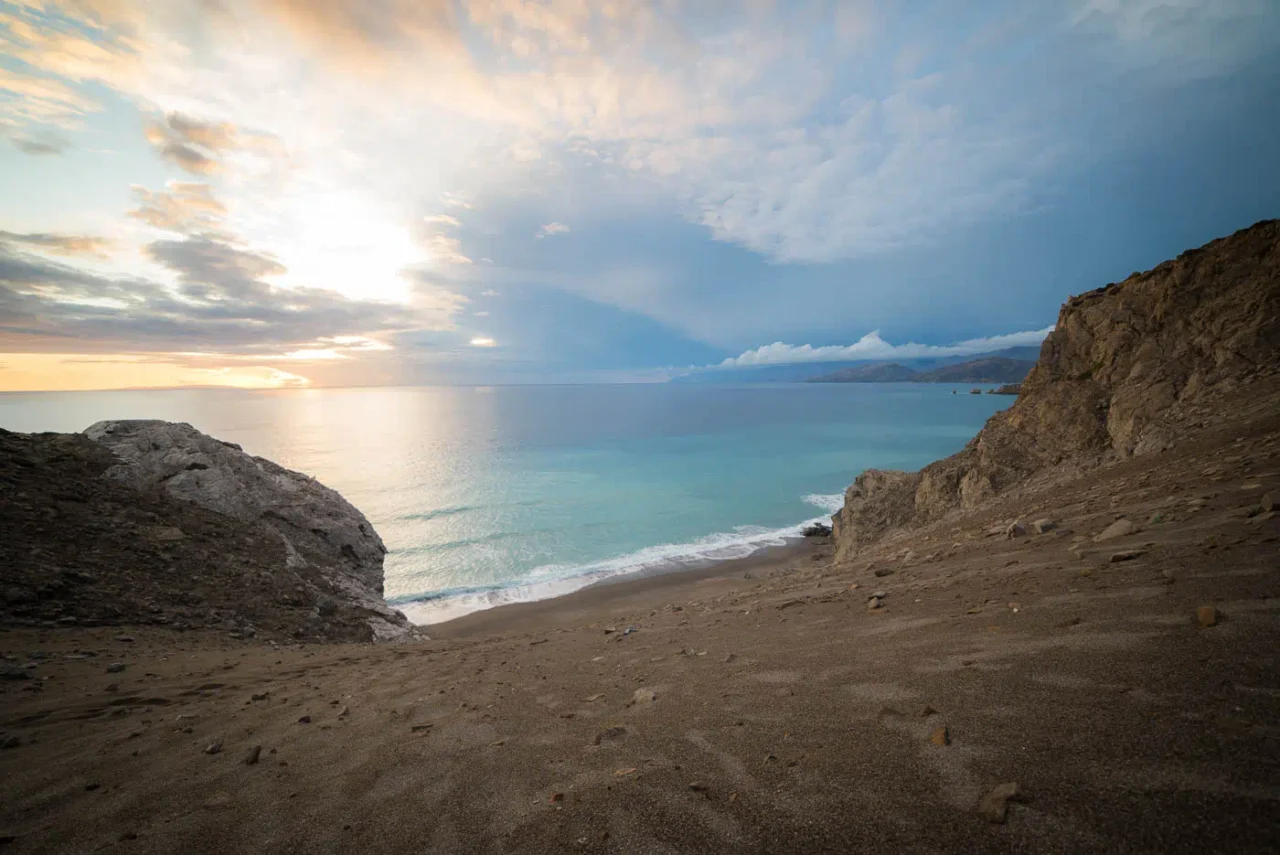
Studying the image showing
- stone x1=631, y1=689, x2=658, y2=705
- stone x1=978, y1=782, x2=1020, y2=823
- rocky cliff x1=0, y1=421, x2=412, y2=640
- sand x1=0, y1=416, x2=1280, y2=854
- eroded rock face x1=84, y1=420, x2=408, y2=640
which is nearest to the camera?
stone x1=978, y1=782, x2=1020, y2=823

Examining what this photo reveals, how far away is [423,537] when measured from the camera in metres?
32.8

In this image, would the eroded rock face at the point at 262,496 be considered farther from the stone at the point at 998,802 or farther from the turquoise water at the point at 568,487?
the stone at the point at 998,802

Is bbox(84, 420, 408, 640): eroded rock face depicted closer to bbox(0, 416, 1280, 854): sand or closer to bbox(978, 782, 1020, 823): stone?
bbox(0, 416, 1280, 854): sand

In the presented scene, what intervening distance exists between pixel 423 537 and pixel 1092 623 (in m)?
34.8

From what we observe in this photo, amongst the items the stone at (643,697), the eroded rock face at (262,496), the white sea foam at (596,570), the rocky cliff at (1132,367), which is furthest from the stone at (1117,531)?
the white sea foam at (596,570)

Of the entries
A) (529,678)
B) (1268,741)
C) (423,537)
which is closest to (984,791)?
(1268,741)

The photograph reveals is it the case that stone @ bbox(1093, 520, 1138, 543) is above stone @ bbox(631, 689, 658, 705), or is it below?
above

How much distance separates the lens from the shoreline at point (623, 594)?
20.2 meters

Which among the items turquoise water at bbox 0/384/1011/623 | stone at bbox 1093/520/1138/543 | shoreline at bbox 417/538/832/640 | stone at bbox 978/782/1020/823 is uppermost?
stone at bbox 1093/520/1138/543

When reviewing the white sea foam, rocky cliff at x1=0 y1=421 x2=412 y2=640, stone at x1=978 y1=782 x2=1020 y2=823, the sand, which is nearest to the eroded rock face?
rocky cliff at x1=0 y1=421 x2=412 y2=640

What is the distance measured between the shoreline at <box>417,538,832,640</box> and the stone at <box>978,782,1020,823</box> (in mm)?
17616

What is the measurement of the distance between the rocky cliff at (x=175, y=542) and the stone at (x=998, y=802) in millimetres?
12390

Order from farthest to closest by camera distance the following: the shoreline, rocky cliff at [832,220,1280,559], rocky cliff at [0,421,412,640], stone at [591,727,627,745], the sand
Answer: the shoreline
rocky cliff at [832,220,1280,559]
rocky cliff at [0,421,412,640]
stone at [591,727,627,745]
the sand

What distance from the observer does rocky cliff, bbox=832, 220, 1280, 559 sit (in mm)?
11438
